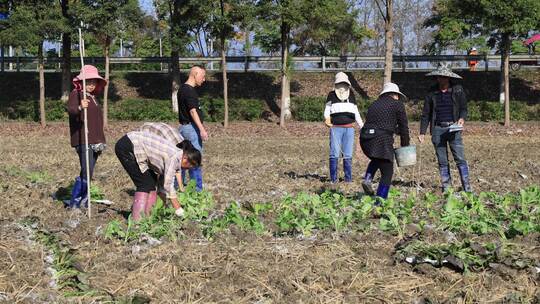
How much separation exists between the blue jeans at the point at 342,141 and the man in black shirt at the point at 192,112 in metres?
2.07

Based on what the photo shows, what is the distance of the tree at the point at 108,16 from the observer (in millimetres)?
25328

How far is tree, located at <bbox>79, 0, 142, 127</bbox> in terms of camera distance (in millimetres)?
25328

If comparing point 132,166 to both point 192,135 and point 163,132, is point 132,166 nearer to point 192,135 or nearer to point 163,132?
point 163,132

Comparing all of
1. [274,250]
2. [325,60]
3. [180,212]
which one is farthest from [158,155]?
[325,60]

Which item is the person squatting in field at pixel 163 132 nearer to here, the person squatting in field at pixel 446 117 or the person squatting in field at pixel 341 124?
the person squatting in field at pixel 341 124

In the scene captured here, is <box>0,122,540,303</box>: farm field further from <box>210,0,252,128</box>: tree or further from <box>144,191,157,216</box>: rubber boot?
<box>210,0,252,128</box>: tree

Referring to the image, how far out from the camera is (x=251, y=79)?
33.8m

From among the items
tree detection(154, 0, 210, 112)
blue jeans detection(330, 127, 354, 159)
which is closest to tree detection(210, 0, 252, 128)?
tree detection(154, 0, 210, 112)

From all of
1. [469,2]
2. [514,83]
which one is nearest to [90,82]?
[469,2]

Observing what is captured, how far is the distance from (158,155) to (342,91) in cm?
425

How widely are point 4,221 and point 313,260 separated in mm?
3395

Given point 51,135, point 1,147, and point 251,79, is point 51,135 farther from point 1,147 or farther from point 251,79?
point 251,79

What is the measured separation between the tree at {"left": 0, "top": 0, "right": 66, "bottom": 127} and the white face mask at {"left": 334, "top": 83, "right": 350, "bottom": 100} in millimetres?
18429

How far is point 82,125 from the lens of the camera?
26.0ft
